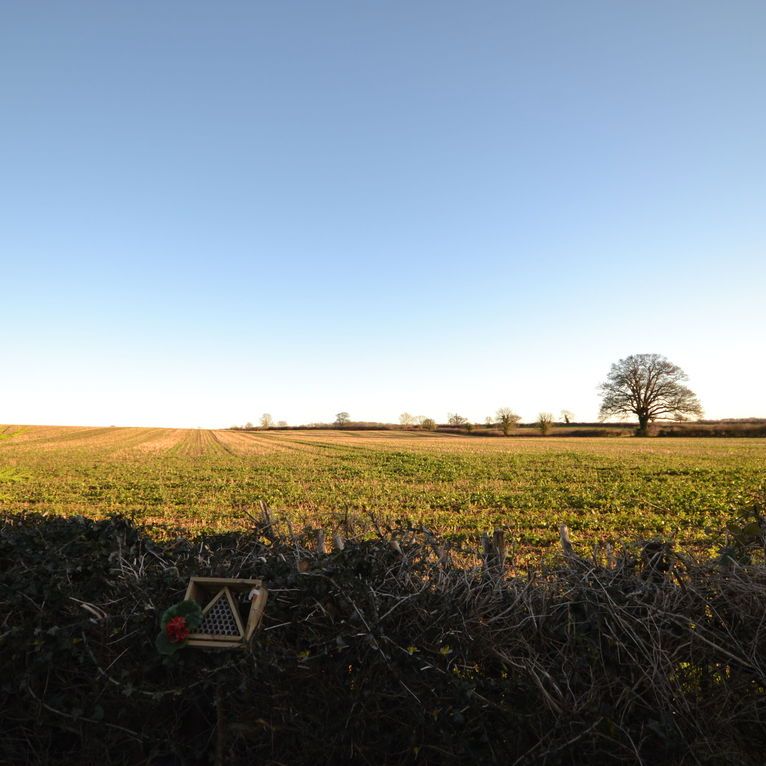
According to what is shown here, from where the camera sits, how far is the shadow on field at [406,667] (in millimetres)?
2920

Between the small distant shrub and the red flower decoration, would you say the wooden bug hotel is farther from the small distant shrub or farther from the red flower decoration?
the small distant shrub

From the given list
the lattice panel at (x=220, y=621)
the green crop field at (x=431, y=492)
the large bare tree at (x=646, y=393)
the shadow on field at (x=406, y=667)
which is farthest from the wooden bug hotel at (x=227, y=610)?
the large bare tree at (x=646, y=393)

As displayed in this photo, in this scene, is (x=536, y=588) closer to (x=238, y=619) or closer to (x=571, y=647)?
(x=571, y=647)

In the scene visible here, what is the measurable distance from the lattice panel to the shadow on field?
13 cm

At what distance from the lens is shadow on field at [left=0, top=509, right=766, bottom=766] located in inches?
115

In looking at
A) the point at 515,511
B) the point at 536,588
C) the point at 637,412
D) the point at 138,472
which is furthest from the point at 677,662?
the point at 637,412

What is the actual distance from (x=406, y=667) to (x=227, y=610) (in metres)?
1.14

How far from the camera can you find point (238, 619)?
3.15m

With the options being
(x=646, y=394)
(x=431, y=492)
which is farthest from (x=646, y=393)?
(x=431, y=492)

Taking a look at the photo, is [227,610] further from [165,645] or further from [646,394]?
[646,394]

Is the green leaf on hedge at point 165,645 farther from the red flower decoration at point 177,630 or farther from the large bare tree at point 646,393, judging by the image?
the large bare tree at point 646,393

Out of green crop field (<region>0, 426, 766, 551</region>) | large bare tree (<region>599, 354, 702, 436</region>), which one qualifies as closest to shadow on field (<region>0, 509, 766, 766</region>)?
green crop field (<region>0, 426, 766, 551</region>)

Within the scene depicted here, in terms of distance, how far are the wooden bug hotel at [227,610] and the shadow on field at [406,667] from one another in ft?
0.33

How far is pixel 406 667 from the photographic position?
306cm
